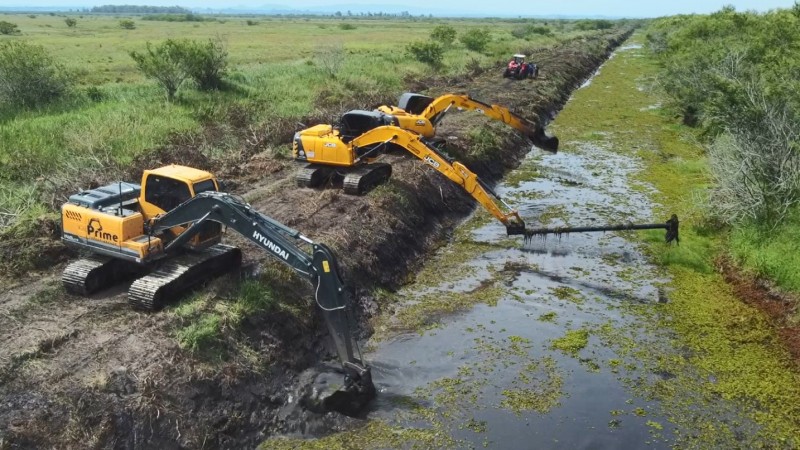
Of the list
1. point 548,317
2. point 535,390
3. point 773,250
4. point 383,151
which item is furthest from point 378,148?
point 773,250

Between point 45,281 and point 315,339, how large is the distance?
5.06 m

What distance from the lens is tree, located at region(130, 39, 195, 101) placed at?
25484 millimetres

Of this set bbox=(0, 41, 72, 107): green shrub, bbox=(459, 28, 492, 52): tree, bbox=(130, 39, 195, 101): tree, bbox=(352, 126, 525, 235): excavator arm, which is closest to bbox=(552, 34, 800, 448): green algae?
bbox=(352, 126, 525, 235): excavator arm

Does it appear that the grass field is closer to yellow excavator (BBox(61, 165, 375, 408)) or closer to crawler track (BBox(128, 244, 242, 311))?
yellow excavator (BBox(61, 165, 375, 408))

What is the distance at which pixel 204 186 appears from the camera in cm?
1162

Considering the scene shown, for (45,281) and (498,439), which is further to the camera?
(45,281)

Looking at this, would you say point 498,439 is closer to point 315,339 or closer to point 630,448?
point 630,448

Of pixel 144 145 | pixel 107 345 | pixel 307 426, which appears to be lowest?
pixel 307 426

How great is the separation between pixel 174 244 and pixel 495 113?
1058 cm

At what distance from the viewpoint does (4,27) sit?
227 feet

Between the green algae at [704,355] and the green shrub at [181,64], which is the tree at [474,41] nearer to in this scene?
the green shrub at [181,64]

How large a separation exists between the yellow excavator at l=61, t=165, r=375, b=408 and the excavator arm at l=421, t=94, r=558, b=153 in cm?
918

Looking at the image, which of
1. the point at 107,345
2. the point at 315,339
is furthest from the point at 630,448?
the point at 107,345

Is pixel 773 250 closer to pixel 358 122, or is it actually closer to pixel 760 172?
pixel 760 172
